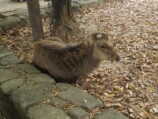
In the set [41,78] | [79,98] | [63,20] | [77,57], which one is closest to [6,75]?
[41,78]

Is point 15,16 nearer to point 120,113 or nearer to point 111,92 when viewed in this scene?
point 111,92

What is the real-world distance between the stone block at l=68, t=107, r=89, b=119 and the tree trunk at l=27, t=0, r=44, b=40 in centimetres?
218

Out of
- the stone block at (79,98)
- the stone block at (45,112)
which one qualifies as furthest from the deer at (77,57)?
the stone block at (45,112)

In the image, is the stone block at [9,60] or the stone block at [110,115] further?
the stone block at [9,60]

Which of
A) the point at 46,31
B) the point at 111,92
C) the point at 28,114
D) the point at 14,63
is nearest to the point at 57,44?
the point at 14,63

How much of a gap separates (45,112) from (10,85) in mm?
730

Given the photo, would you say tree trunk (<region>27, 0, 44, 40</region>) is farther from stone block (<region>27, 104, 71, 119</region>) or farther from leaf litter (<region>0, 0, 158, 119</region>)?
stone block (<region>27, 104, 71, 119</region>)

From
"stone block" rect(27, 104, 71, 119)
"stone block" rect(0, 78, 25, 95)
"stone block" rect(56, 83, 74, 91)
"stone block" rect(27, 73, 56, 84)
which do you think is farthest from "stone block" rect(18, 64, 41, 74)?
"stone block" rect(27, 104, 71, 119)

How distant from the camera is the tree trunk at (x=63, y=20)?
4.90 metres

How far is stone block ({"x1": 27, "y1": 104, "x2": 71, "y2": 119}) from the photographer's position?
2.95 metres

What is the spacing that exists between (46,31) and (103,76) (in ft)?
6.21

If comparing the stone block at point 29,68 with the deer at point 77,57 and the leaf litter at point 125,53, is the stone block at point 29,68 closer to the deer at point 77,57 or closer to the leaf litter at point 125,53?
the deer at point 77,57

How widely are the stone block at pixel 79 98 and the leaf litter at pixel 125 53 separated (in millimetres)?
79

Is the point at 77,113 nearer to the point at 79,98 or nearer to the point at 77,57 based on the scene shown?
the point at 79,98
